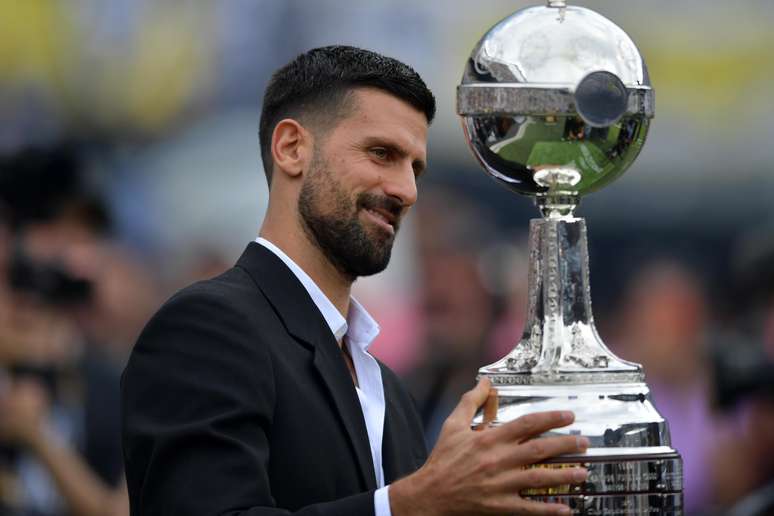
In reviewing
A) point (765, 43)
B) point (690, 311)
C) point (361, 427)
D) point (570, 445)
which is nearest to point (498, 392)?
point (570, 445)

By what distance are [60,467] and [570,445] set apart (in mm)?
4134

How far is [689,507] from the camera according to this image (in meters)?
6.54

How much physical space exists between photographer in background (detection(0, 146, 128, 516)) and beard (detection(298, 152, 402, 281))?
3.41 m

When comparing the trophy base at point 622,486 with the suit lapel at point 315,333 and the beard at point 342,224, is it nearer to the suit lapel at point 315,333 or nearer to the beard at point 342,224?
the suit lapel at point 315,333

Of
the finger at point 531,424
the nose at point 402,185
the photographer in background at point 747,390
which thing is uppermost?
the photographer in background at point 747,390

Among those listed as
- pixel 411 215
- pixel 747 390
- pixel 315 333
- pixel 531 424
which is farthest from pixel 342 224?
pixel 747 390

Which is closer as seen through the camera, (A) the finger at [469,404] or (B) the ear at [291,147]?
(A) the finger at [469,404]

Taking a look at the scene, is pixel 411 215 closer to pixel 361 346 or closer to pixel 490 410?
pixel 361 346

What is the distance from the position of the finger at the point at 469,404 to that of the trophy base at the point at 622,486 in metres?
0.13

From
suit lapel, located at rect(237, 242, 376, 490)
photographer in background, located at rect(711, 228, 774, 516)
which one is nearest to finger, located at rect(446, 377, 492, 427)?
suit lapel, located at rect(237, 242, 376, 490)

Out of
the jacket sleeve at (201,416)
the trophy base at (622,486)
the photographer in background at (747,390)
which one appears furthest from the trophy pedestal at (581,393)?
the photographer in background at (747,390)

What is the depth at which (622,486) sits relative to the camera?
7.89 ft

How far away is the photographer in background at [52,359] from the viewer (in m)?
6.14

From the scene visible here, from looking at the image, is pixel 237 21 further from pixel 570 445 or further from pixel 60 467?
pixel 570 445
